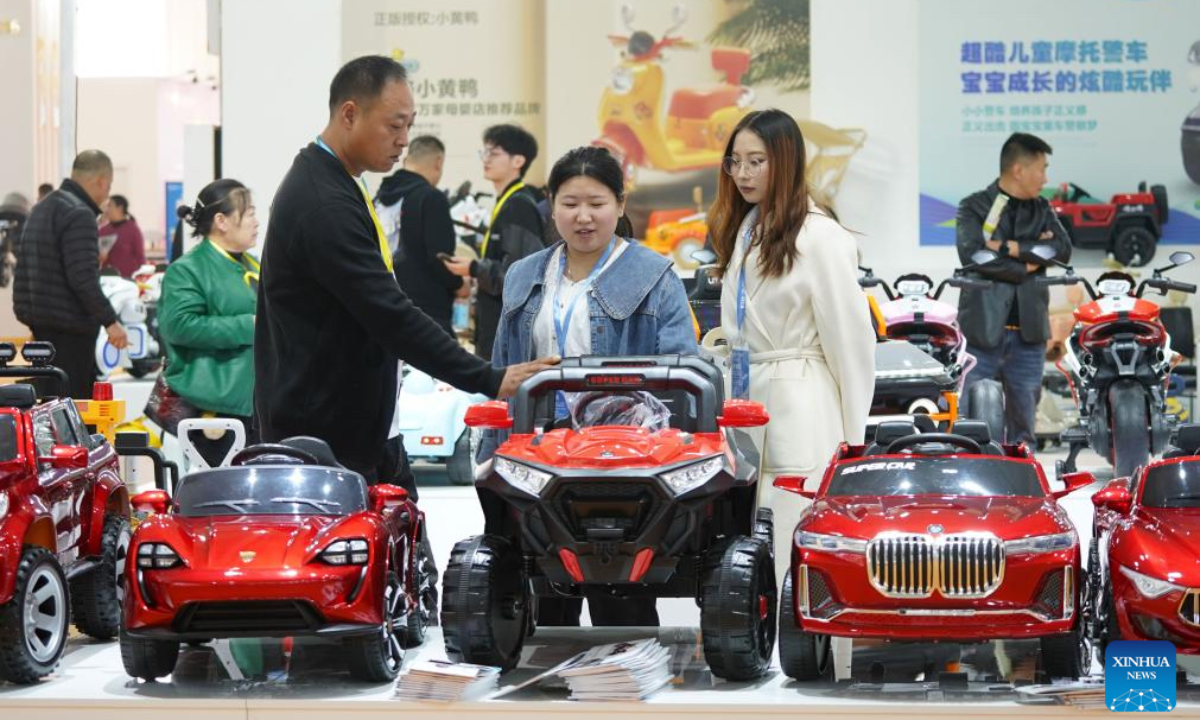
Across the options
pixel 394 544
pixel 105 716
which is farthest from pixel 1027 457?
pixel 105 716

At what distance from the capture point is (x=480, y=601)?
3947 mm

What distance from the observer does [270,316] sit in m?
4.45

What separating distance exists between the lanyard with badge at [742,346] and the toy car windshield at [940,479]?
0.48 metres

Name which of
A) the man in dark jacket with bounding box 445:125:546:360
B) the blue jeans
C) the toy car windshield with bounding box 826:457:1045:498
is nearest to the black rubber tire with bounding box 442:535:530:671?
the toy car windshield with bounding box 826:457:1045:498

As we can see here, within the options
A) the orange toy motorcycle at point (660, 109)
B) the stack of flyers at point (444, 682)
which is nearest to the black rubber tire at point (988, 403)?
the orange toy motorcycle at point (660, 109)

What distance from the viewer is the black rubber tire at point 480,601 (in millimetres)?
3949

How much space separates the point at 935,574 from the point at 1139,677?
1.51 ft

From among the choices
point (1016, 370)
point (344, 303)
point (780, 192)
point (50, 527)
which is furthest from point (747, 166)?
point (1016, 370)

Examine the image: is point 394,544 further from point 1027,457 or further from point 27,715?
point 1027,457

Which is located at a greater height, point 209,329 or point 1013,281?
point 1013,281

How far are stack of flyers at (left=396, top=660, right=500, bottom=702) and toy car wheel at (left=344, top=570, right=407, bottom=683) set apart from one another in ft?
0.41

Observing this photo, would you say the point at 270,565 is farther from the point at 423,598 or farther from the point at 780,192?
the point at 780,192

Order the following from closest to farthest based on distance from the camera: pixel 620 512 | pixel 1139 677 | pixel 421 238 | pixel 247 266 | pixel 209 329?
pixel 1139 677, pixel 620 512, pixel 209 329, pixel 247 266, pixel 421 238

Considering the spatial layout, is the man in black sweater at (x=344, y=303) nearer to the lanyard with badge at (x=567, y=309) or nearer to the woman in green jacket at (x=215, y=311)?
the lanyard with badge at (x=567, y=309)
